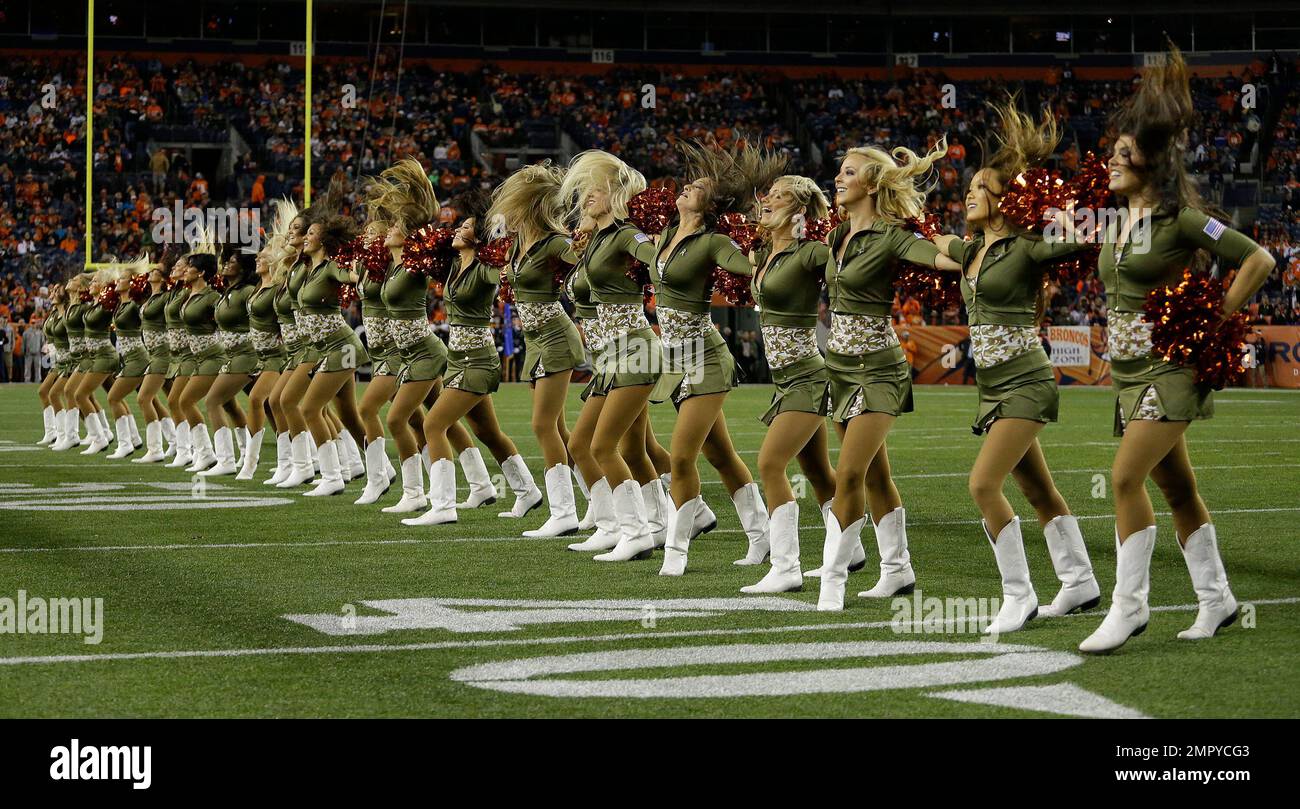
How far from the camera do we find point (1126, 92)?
39.3 m

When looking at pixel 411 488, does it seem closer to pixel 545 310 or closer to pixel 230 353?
pixel 545 310

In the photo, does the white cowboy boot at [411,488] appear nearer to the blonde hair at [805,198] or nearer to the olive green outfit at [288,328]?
the olive green outfit at [288,328]

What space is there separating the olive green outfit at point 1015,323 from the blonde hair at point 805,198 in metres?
1.13

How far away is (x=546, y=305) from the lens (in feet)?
28.4

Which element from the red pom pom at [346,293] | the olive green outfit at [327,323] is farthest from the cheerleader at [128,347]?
the olive green outfit at [327,323]

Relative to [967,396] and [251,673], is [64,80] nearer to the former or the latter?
[967,396]

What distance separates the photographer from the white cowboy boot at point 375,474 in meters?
10.4

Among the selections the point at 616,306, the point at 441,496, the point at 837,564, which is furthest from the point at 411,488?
the point at 837,564

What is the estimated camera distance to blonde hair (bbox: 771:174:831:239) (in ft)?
21.9

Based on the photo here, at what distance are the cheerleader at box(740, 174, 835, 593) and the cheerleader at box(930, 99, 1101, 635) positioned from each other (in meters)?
0.80

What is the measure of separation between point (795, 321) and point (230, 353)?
7078 mm

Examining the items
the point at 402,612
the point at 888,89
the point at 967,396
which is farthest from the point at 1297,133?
the point at 402,612

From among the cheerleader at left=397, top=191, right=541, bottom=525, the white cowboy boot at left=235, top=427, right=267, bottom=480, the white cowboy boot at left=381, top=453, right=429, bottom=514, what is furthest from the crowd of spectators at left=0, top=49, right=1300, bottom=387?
the cheerleader at left=397, top=191, right=541, bottom=525
